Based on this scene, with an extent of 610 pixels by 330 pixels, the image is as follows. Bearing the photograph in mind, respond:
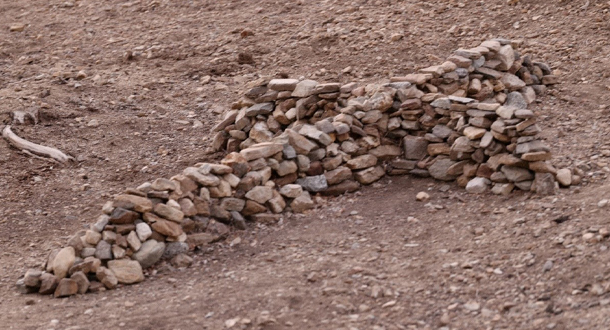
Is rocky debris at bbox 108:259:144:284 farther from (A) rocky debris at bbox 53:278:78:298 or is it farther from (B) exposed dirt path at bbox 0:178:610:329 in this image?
(A) rocky debris at bbox 53:278:78:298

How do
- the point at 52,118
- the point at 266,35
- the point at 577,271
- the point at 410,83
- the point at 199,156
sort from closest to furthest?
1. the point at 577,271
2. the point at 410,83
3. the point at 199,156
4. the point at 52,118
5. the point at 266,35

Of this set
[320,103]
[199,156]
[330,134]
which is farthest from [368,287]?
[199,156]

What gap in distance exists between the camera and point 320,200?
781cm

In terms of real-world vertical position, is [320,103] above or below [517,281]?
above

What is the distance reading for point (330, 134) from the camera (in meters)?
7.99

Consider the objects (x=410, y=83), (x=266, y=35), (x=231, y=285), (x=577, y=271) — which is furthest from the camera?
(x=266, y=35)

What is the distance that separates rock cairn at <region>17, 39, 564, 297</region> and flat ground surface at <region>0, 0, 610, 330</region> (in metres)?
0.15

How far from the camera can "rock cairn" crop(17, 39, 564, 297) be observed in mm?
6898

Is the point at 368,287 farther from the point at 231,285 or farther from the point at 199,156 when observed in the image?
the point at 199,156

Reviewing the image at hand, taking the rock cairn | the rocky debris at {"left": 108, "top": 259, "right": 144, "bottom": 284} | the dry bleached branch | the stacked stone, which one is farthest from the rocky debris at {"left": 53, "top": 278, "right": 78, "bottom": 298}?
the dry bleached branch

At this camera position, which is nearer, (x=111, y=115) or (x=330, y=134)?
(x=330, y=134)

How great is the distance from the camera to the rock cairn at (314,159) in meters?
6.90

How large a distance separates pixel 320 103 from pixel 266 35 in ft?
9.88

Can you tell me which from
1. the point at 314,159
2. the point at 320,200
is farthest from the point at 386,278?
the point at 314,159
